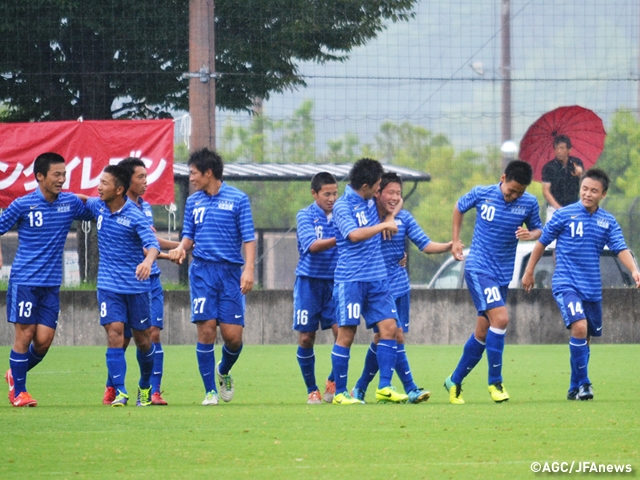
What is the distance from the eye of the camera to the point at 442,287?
59.2 feet

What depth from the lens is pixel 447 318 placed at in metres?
17.4

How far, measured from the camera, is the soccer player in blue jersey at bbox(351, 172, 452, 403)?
986 cm

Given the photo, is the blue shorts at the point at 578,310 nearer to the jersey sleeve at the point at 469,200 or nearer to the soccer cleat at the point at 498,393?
the soccer cleat at the point at 498,393

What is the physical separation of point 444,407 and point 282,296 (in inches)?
335

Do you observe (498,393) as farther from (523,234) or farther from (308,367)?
(308,367)

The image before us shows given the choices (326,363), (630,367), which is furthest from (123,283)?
(630,367)

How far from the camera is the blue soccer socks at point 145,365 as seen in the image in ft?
31.2

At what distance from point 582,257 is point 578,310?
0.44 metres

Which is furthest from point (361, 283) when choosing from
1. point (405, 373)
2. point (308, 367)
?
point (308, 367)

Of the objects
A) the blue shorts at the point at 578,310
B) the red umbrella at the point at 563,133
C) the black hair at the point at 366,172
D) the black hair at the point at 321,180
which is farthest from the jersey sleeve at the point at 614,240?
the red umbrella at the point at 563,133

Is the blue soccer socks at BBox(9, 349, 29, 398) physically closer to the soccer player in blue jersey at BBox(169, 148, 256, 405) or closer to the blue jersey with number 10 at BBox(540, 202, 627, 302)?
the soccer player in blue jersey at BBox(169, 148, 256, 405)

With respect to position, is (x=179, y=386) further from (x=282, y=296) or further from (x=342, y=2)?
(x=342, y=2)

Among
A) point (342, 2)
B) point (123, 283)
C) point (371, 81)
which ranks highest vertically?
point (342, 2)

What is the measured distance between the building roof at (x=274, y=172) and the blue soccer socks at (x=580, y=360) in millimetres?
8136
